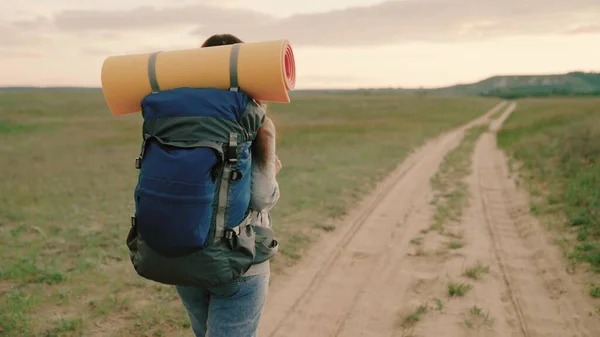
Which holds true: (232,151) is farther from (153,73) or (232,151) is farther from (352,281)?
(352,281)

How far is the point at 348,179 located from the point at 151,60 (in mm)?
9210

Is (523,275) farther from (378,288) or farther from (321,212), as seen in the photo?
(321,212)

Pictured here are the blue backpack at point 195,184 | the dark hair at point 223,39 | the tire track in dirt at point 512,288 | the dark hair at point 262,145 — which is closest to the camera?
the blue backpack at point 195,184

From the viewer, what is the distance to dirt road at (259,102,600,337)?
171 inches

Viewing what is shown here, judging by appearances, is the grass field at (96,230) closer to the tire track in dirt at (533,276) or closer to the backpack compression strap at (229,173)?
the backpack compression strap at (229,173)

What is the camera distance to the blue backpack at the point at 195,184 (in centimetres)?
180

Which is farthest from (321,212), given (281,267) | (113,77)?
(113,77)

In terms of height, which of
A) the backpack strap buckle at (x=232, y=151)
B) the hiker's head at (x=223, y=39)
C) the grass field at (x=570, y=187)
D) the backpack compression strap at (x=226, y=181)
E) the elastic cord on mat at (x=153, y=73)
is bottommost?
the grass field at (x=570, y=187)

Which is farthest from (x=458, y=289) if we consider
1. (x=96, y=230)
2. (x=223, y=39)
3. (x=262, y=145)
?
(x=96, y=230)

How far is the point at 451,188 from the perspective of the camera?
10.2 metres

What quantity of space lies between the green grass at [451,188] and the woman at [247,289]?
464 centimetres

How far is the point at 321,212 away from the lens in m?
8.27

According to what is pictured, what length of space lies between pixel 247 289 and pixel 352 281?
3361 millimetres

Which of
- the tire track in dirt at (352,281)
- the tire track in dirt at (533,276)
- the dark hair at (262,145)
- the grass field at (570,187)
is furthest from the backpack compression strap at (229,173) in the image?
the grass field at (570,187)
